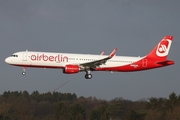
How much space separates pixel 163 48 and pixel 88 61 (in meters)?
16.0

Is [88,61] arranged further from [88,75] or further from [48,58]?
[48,58]

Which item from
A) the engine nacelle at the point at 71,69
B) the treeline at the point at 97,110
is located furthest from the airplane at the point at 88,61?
the treeline at the point at 97,110

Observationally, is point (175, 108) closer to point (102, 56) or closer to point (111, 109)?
point (111, 109)

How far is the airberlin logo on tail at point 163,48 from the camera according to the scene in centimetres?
7912

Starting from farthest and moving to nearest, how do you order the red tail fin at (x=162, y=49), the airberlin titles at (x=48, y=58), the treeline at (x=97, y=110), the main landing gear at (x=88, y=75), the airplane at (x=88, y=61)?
1. the treeline at (x=97, y=110)
2. the red tail fin at (x=162, y=49)
3. the main landing gear at (x=88, y=75)
4. the airplane at (x=88, y=61)
5. the airberlin titles at (x=48, y=58)

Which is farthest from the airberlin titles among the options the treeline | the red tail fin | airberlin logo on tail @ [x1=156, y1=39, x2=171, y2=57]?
the treeline

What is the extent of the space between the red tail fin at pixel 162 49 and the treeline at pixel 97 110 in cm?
2364

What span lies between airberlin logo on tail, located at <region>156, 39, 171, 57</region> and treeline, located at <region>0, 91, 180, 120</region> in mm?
23634

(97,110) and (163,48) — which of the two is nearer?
(163,48)

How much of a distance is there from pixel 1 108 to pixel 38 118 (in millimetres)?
11005

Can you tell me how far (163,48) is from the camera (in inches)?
3150

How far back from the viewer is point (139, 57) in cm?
7631

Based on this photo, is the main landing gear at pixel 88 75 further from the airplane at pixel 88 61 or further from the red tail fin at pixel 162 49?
the red tail fin at pixel 162 49

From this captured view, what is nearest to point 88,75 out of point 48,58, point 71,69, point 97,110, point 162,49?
point 71,69
